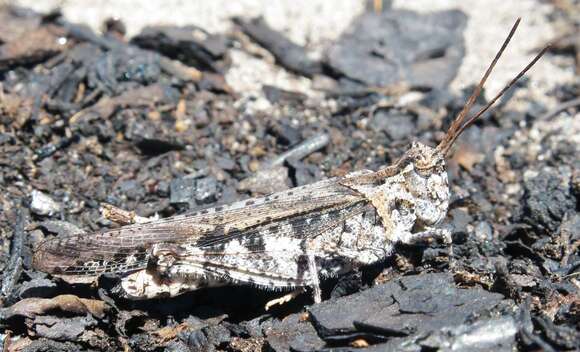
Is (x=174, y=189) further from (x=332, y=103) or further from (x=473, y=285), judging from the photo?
(x=473, y=285)

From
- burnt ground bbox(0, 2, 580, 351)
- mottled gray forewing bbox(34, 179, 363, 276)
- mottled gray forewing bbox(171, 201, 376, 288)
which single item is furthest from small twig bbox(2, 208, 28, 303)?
mottled gray forewing bbox(171, 201, 376, 288)

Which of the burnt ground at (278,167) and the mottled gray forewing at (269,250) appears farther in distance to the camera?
the mottled gray forewing at (269,250)

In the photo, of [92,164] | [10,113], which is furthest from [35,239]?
[10,113]

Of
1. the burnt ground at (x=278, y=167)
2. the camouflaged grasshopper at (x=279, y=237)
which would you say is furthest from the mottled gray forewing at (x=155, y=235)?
the burnt ground at (x=278, y=167)

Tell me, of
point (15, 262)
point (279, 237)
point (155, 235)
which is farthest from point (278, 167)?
point (15, 262)

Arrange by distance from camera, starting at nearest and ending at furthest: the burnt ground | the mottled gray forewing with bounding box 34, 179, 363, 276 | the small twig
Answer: the burnt ground < the mottled gray forewing with bounding box 34, 179, 363, 276 < the small twig

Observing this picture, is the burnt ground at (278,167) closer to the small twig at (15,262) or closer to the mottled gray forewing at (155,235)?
the small twig at (15,262)

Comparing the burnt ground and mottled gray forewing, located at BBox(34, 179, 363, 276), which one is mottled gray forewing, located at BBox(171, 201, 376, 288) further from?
the burnt ground
